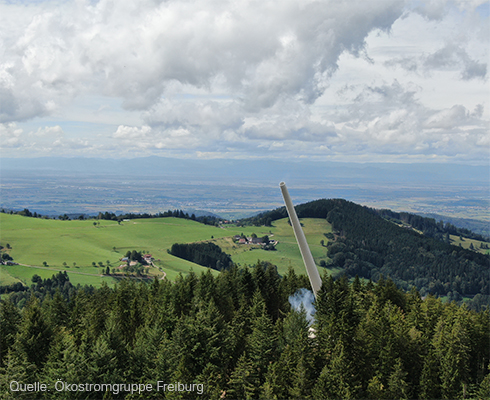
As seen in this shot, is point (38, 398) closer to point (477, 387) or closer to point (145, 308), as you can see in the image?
point (145, 308)

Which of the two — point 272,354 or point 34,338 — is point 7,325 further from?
point 272,354

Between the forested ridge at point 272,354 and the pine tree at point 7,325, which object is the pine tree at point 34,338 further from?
the pine tree at point 7,325

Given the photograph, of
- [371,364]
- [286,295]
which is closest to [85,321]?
[286,295]

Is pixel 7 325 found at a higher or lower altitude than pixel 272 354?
lower

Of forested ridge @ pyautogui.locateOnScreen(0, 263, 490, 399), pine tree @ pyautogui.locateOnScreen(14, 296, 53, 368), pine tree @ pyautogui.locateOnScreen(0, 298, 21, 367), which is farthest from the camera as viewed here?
pine tree @ pyautogui.locateOnScreen(0, 298, 21, 367)

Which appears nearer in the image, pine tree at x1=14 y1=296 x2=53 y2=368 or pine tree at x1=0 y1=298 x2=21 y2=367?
pine tree at x1=14 y1=296 x2=53 y2=368

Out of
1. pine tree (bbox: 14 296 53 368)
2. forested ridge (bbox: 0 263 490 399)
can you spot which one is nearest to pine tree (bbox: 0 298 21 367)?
forested ridge (bbox: 0 263 490 399)

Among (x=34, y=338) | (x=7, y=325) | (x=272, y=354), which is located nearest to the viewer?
(x=272, y=354)

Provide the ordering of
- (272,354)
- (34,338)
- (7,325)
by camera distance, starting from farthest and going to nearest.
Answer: (7,325) → (34,338) → (272,354)

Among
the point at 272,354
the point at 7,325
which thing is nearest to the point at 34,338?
the point at 7,325

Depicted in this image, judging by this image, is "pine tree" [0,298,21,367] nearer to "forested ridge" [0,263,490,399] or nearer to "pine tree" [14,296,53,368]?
"forested ridge" [0,263,490,399]

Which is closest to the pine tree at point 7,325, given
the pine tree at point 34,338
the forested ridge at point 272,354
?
the forested ridge at point 272,354
